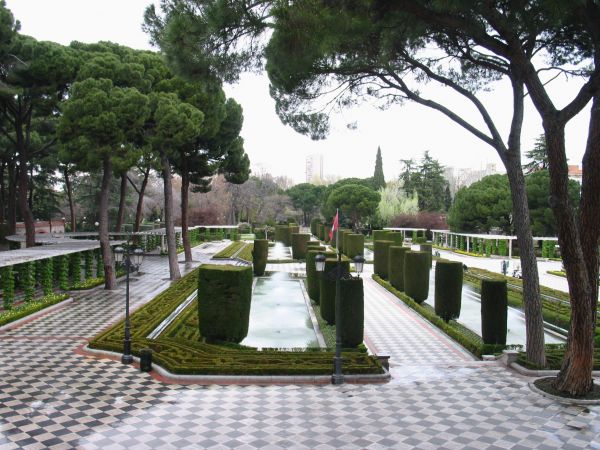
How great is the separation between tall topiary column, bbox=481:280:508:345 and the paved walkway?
2440 millimetres

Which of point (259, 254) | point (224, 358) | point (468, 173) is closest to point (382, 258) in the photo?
point (259, 254)

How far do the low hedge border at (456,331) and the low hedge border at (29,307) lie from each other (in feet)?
42.8

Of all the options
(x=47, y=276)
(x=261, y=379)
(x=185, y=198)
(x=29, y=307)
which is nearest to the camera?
(x=261, y=379)

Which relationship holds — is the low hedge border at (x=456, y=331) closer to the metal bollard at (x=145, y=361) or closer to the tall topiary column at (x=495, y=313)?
the tall topiary column at (x=495, y=313)

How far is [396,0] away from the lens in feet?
32.4

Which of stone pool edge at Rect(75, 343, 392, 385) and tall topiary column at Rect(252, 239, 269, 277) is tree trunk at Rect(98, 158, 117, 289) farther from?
stone pool edge at Rect(75, 343, 392, 385)

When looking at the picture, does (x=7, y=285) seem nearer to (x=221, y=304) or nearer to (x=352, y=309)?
(x=221, y=304)

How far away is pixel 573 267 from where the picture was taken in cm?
1040

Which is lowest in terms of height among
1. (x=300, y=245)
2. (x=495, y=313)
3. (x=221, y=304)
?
(x=495, y=313)

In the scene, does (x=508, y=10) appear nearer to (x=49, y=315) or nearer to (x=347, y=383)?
(x=347, y=383)

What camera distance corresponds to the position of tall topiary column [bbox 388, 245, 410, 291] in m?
25.4

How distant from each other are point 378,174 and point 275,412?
257 feet

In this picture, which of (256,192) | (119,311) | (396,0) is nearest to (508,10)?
(396,0)

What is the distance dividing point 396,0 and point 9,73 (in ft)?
59.3
